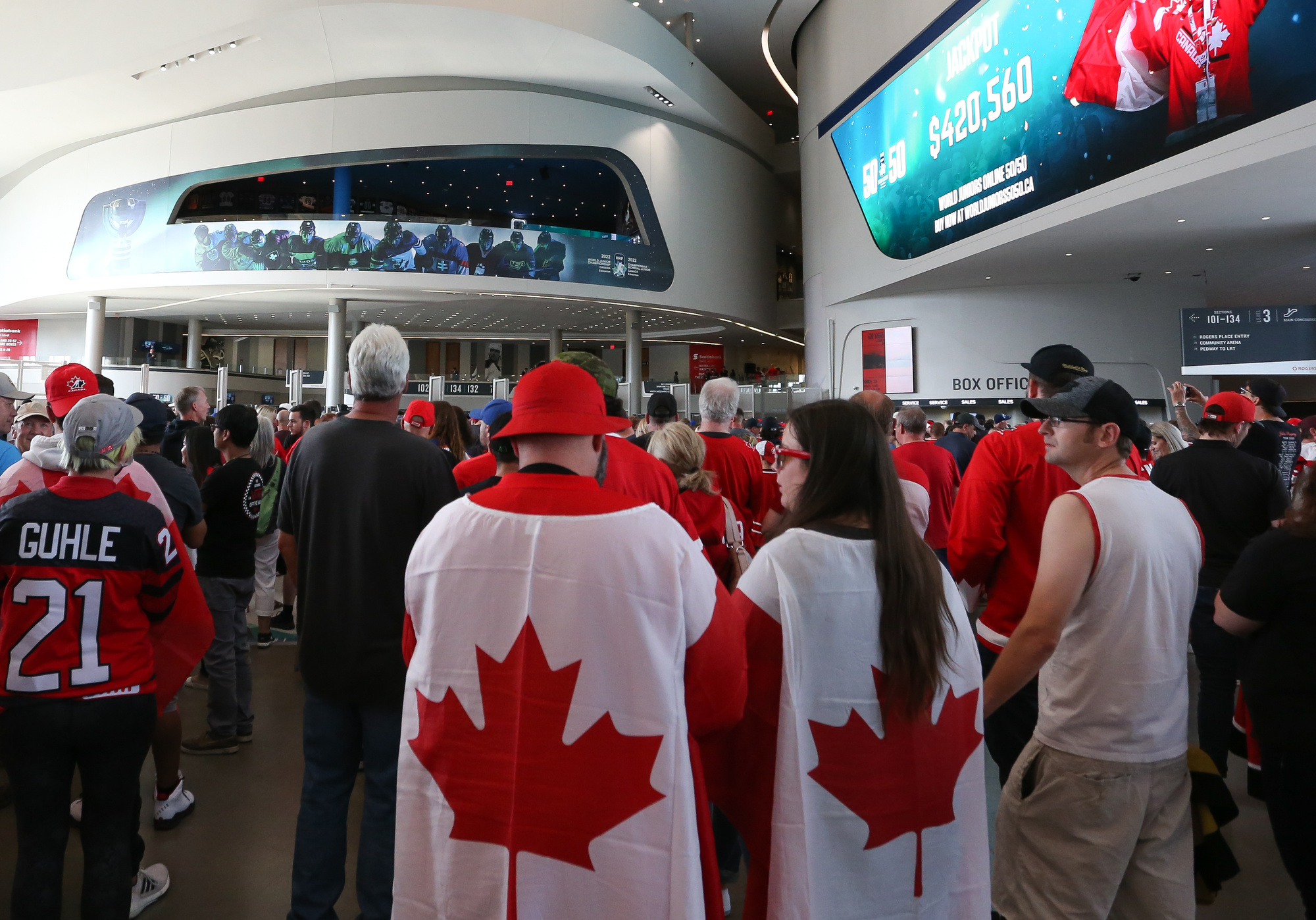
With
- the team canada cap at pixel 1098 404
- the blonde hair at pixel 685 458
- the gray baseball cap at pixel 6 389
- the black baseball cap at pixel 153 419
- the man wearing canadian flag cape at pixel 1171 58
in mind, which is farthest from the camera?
the man wearing canadian flag cape at pixel 1171 58

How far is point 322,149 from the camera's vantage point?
16062 mm

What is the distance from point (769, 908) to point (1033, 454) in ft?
5.95

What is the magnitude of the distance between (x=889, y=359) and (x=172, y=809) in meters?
14.7

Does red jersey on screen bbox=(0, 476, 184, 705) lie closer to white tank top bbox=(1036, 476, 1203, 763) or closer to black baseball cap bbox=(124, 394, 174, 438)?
black baseball cap bbox=(124, 394, 174, 438)

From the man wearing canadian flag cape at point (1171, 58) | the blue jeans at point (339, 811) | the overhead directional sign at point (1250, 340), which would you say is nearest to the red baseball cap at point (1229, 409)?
the blue jeans at point (339, 811)

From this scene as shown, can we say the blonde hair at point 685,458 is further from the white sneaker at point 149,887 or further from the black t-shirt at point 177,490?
the white sneaker at point 149,887

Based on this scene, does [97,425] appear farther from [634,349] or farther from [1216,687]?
[634,349]

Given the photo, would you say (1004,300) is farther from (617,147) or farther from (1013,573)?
(1013,573)

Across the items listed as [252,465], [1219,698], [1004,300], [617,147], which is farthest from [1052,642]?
[617,147]

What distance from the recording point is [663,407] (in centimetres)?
387

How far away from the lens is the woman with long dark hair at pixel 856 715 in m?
1.27

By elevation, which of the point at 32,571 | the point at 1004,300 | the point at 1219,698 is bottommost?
the point at 1219,698

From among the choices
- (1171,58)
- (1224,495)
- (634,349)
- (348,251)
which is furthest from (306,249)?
(1224,495)

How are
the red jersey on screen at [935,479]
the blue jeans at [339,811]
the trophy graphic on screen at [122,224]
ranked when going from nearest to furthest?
Answer: 1. the blue jeans at [339,811]
2. the red jersey on screen at [935,479]
3. the trophy graphic on screen at [122,224]
